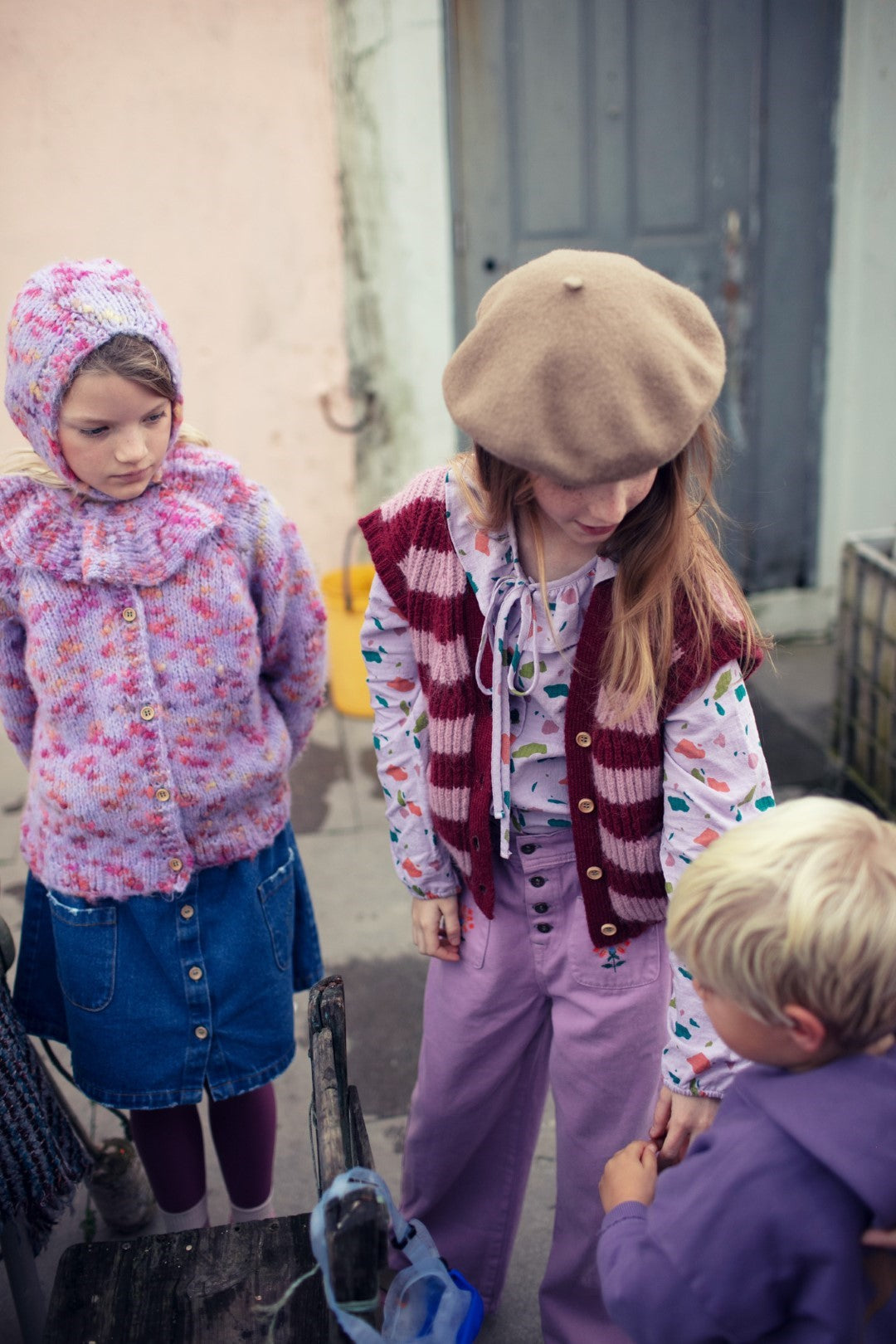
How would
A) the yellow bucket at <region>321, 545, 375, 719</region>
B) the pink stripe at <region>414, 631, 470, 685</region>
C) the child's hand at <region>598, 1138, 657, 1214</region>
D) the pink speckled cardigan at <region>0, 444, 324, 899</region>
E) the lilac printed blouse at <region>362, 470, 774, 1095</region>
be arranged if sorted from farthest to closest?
the yellow bucket at <region>321, 545, 375, 719</region> < the pink speckled cardigan at <region>0, 444, 324, 899</region> < the pink stripe at <region>414, 631, 470, 685</region> < the lilac printed blouse at <region>362, 470, 774, 1095</region> < the child's hand at <region>598, 1138, 657, 1214</region>

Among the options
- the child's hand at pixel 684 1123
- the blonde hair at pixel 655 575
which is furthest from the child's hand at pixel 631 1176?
the blonde hair at pixel 655 575

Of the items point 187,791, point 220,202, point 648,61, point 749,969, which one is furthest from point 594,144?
point 749,969

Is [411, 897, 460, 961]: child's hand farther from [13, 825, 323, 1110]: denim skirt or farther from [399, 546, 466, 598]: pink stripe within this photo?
[399, 546, 466, 598]: pink stripe

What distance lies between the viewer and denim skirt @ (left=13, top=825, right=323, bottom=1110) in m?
1.72

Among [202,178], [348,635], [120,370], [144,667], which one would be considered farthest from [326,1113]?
[202,178]

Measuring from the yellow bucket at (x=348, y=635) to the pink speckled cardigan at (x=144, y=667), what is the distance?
7.48ft

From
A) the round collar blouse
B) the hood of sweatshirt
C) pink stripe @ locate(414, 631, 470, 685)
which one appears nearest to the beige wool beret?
the round collar blouse

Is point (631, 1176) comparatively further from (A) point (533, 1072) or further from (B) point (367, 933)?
(B) point (367, 933)

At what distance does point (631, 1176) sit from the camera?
52.0 inches

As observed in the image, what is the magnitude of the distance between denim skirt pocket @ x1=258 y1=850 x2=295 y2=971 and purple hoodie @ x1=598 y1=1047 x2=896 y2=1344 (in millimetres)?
833

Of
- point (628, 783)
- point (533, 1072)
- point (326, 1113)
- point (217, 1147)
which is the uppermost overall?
point (628, 783)

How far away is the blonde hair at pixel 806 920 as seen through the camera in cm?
104

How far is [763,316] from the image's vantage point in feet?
14.2

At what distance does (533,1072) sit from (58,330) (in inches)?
49.6
